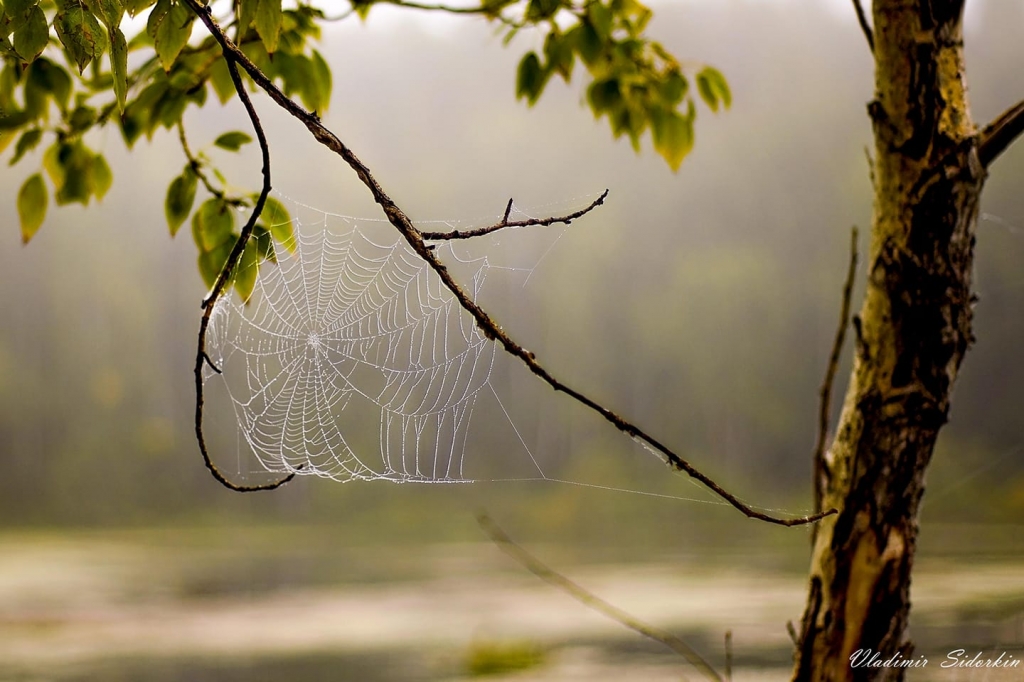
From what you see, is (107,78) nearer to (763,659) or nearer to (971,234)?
(971,234)

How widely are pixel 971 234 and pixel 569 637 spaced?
173 cm

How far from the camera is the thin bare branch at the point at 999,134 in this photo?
1.68 ft

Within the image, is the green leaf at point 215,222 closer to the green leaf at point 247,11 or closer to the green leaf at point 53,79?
the green leaf at point 53,79

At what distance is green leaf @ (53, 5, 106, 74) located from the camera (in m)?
0.29

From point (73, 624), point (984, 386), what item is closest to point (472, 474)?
point (984, 386)

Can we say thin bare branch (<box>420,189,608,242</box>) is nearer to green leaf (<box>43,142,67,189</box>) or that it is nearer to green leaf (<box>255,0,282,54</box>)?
green leaf (<box>255,0,282,54</box>)

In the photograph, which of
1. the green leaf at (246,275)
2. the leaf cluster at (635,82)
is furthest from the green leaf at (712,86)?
the green leaf at (246,275)

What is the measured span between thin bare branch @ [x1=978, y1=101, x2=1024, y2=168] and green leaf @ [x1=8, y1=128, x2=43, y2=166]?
1.95 ft

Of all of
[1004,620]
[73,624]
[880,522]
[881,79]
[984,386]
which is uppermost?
[881,79]

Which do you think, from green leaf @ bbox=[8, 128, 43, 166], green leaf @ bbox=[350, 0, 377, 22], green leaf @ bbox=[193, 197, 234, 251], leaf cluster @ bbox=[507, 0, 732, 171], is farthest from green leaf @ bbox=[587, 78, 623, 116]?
green leaf @ bbox=[8, 128, 43, 166]

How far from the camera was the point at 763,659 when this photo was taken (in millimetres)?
1639

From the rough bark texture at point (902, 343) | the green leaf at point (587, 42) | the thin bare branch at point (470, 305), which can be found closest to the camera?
the thin bare branch at point (470, 305)

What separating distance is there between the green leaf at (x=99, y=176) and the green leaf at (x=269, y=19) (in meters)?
0.30

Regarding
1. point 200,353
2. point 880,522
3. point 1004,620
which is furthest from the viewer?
point 1004,620
